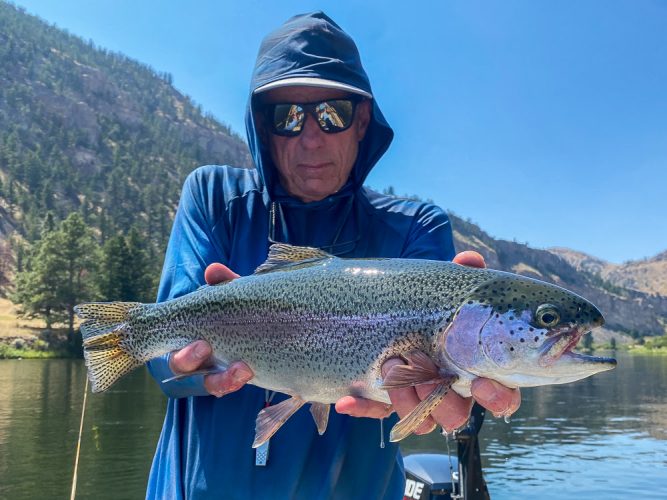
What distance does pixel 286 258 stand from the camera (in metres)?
3.80

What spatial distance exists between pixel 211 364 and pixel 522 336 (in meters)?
1.76

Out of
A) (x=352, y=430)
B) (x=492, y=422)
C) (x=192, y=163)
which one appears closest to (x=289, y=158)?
(x=352, y=430)

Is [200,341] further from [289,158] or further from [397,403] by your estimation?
[289,158]

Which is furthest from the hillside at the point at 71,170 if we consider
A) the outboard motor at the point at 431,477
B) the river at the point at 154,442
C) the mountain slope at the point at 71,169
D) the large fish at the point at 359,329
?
the large fish at the point at 359,329

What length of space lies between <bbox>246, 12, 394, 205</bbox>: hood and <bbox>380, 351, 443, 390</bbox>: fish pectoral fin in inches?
60.1

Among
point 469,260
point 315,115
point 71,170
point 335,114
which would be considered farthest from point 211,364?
point 71,170

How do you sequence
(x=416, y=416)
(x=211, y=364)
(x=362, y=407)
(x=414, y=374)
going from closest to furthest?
(x=416, y=416) < (x=414, y=374) < (x=362, y=407) < (x=211, y=364)

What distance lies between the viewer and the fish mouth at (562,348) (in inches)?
121

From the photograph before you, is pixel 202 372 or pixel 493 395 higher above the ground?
pixel 202 372

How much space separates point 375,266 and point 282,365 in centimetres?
79

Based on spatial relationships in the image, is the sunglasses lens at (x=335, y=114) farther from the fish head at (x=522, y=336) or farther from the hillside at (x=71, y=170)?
the hillside at (x=71, y=170)

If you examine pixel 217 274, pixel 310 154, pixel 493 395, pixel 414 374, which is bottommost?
pixel 493 395

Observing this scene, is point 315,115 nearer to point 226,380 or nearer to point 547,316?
point 226,380

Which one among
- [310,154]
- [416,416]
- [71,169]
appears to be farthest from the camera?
[71,169]
